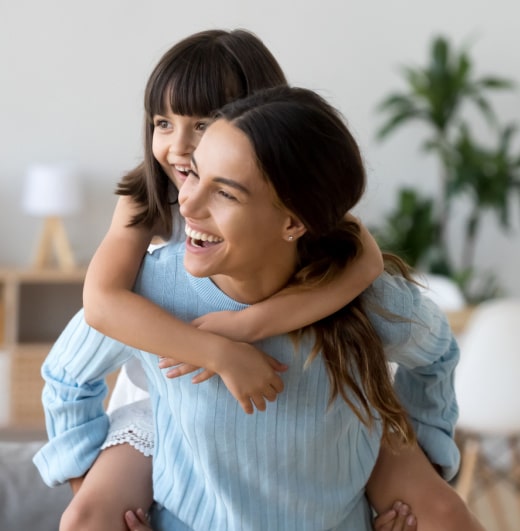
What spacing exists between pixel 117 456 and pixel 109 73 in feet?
13.8

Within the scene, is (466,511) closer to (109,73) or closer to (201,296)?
(201,296)

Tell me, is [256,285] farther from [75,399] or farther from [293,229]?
[75,399]

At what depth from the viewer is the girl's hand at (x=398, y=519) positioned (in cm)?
160

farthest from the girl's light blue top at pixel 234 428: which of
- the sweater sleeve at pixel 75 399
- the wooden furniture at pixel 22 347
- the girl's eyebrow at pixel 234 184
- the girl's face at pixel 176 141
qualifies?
the wooden furniture at pixel 22 347

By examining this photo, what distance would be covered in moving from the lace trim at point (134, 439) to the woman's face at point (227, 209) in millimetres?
384

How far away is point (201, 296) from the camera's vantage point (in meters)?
1.49

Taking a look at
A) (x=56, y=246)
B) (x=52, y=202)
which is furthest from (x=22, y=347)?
(x=52, y=202)

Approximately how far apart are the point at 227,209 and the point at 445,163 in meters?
4.19

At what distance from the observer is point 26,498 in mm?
1836

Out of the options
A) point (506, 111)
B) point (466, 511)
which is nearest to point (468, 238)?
point (506, 111)

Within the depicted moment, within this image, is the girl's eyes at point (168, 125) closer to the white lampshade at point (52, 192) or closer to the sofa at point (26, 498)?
the sofa at point (26, 498)

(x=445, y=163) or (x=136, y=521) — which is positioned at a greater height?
(x=136, y=521)

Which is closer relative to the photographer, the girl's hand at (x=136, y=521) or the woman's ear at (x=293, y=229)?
the woman's ear at (x=293, y=229)

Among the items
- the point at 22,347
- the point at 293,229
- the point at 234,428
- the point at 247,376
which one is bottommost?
the point at 22,347
